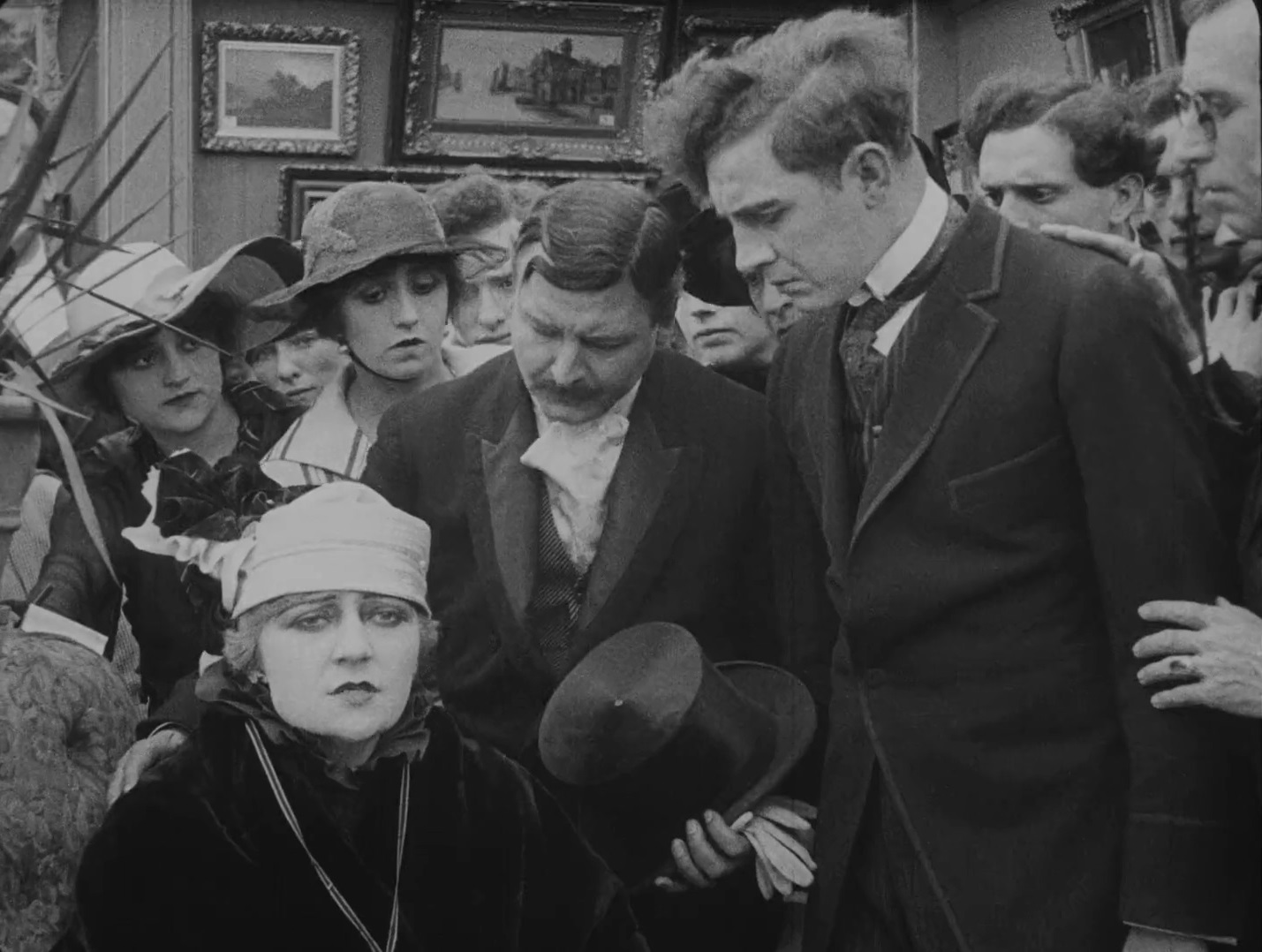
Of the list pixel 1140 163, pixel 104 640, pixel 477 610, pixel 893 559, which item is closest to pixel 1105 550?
pixel 893 559

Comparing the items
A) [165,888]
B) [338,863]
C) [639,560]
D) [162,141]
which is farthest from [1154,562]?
[162,141]

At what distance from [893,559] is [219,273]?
1.65 m

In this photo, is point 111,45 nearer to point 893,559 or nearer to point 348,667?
point 348,667

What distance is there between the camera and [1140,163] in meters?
3.51

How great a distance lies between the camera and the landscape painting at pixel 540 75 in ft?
18.2

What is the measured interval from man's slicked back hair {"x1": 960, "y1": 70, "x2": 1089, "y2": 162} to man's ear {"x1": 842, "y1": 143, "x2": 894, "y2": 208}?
953 mm

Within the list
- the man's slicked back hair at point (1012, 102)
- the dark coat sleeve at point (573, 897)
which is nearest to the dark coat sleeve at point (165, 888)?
the dark coat sleeve at point (573, 897)

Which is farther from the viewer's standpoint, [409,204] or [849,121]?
[409,204]

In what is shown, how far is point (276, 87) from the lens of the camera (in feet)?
16.9

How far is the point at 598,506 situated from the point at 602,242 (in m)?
0.41

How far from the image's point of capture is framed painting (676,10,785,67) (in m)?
5.24

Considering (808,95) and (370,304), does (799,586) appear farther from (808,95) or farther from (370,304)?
(370,304)

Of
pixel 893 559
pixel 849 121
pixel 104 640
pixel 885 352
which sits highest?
pixel 849 121

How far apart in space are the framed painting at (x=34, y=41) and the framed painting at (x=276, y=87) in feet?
1.23
